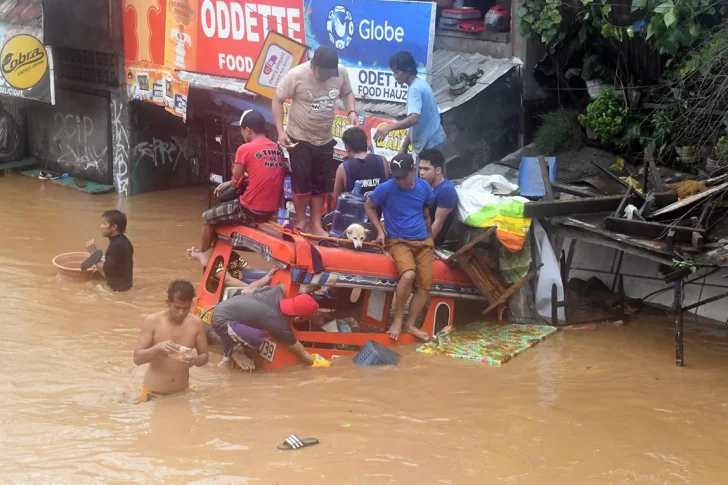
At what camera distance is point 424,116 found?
9.76 m

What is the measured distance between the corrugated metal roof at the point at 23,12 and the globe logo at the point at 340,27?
6.55m

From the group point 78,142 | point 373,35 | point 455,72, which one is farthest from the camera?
point 78,142

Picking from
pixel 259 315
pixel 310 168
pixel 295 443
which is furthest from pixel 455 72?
pixel 295 443

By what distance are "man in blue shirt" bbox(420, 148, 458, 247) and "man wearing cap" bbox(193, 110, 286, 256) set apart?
4.51ft

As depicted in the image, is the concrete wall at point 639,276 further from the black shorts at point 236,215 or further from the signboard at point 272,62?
the signboard at point 272,62

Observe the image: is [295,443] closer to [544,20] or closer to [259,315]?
[259,315]

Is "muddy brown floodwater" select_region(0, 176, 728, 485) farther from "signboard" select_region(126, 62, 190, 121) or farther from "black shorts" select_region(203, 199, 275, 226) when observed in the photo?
"signboard" select_region(126, 62, 190, 121)

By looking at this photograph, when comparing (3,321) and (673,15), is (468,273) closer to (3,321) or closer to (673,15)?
(673,15)

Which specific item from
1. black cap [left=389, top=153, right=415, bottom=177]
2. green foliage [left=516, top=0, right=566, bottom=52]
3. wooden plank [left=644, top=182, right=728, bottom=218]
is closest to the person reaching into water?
black cap [left=389, top=153, right=415, bottom=177]

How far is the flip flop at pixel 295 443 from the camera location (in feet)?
21.4

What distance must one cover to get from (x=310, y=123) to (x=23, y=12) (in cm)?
975

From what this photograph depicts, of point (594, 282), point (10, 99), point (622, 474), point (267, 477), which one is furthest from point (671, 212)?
point (10, 99)

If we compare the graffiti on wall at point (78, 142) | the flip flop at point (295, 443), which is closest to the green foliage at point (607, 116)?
the flip flop at point (295, 443)

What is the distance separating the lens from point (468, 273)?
29.6 feet
